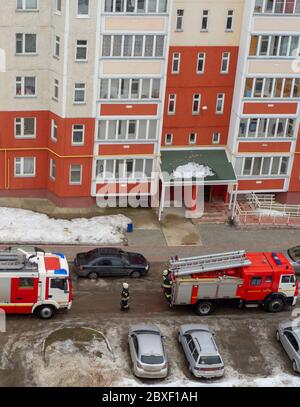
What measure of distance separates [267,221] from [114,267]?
12804 millimetres

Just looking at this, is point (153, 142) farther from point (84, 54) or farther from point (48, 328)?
point (48, 328)

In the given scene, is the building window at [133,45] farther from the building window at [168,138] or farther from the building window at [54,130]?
the building window at [168,138]

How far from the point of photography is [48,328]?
3562 cm

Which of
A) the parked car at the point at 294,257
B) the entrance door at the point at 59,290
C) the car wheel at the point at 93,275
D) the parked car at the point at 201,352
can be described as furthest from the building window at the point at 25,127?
the parked car at the point at 294,257

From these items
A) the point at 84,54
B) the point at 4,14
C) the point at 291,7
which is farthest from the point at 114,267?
the point at 291,7

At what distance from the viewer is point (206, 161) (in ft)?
158

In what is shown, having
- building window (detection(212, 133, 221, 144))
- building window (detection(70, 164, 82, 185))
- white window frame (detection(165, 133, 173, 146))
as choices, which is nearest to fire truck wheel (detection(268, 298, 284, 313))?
building window (detection(212, 133, 221, 144))

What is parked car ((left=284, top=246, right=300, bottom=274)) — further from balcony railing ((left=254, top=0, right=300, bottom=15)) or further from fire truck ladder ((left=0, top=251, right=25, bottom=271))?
fire truck ladder ((left=0, top=251, right=25, bottom=271))

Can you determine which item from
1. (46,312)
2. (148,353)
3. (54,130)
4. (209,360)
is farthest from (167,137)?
(209,360)

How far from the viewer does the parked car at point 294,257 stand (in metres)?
42.1

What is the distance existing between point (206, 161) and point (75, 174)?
9.09 m

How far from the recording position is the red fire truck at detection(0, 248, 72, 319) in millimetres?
34969

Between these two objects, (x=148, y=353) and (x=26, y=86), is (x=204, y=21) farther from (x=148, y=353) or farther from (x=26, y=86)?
(x=148, y=353)

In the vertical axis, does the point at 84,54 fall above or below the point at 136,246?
above
